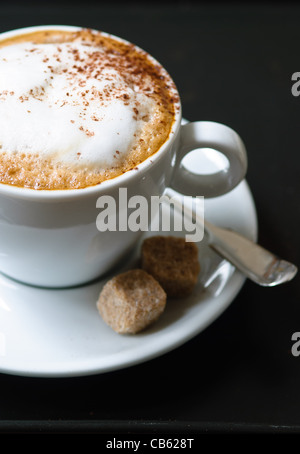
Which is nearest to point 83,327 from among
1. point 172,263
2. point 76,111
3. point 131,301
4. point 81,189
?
point 131,301

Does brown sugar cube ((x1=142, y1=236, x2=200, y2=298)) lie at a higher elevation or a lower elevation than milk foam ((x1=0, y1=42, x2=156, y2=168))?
lower

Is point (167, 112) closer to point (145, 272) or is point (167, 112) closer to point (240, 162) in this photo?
point (240, 162)

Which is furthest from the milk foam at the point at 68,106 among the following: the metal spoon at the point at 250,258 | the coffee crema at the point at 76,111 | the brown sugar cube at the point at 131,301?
the metal spoon at the point at 250,258

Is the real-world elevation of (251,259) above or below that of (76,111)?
below

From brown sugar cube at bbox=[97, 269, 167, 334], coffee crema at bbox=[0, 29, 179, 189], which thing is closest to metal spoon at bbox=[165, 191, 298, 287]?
brown sugar cube at bbox=[97, 269, 167, 334]

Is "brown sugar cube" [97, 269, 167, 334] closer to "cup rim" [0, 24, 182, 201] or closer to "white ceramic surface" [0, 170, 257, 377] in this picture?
"white ceramic surface" [0, 170, 257, 377]

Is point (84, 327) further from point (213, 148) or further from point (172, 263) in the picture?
point (213, 148)
